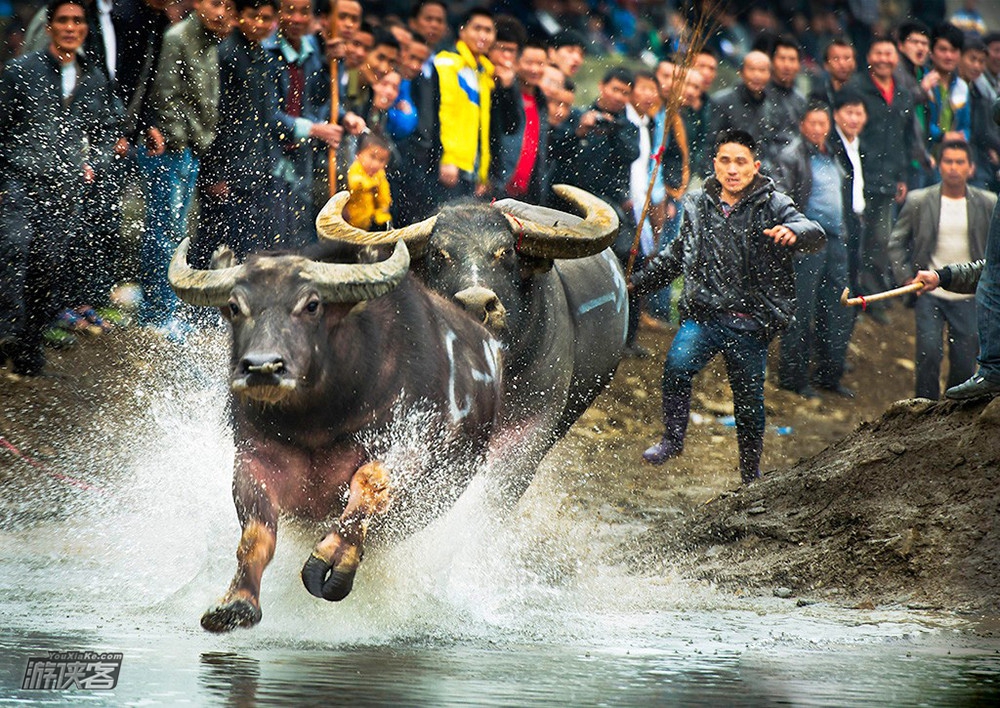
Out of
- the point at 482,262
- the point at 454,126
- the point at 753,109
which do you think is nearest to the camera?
the point at 482,262

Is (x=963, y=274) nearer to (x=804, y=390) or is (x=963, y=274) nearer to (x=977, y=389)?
(x=977, y=389)

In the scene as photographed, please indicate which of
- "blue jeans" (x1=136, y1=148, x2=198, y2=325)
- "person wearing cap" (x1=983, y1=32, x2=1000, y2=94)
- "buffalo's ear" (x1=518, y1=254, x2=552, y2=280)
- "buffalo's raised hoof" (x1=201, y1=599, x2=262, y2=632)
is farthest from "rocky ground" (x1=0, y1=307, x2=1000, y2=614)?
"person wearing cap" (x1=983, y1=32, x2=1000, y2=94)

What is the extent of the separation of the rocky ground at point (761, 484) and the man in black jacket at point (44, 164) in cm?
38

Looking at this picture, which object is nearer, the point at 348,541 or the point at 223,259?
the point at 348,541

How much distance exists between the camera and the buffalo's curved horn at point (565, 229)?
9031 millimetres

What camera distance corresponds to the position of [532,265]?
9.14 metres

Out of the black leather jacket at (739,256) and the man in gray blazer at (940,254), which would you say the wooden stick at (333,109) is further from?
the man in gray blazer at (940,254)

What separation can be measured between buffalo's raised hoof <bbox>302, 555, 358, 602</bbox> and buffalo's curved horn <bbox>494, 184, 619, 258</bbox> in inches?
109

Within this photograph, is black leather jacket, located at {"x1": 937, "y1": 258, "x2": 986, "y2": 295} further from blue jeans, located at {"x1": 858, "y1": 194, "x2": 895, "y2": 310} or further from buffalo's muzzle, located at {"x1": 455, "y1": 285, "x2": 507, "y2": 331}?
blue jeans, located at {"x1": 858, "y1": 194, "x2": 895, "y2": 310}

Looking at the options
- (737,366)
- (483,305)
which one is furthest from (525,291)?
→ (737,366)

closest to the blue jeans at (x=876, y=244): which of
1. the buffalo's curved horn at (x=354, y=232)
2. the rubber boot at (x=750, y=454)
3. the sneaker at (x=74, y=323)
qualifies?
the rubber boot at (x=750, y=454)

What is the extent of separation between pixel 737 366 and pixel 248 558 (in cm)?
435

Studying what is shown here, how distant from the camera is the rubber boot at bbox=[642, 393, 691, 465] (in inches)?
409

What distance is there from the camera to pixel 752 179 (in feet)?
33.2
